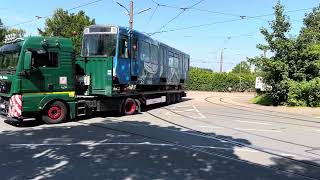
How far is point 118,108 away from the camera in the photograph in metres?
19.8

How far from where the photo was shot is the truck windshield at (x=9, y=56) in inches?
Result: 625

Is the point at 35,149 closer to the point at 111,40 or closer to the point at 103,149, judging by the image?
the point at 103,149

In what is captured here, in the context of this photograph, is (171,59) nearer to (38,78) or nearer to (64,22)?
(38,78)

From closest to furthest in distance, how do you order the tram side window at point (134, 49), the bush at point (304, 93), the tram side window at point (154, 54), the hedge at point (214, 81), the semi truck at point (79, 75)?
1. the semi truck at point (79, 75)
2. the tram side window at point (134, 49)
3. the tram side window at point (154, 54)
4. the bush at point (304, 93)
5. the hedge at point (214, 81)

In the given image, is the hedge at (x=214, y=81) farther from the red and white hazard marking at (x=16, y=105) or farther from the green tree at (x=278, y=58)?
the red and white hazard marking at (x=16, y=105)

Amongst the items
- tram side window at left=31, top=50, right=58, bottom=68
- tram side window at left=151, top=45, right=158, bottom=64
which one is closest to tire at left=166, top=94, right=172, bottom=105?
tram side window at left=151, top=45, right=158, bottom=64

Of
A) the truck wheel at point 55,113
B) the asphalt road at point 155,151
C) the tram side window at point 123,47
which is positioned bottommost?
the asphalt road at point 155,151

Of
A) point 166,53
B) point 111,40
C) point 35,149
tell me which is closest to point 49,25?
point 166,53

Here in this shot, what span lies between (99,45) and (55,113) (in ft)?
13.2

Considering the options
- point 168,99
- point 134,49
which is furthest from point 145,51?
point 168,99

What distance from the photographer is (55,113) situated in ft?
54.9

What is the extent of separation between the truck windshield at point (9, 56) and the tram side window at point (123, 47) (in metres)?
4.64

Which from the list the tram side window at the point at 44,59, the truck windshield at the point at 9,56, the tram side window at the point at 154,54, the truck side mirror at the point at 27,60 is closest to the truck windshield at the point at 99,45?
the tram side window at the point at 44,59

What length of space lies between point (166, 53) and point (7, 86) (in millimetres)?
12662
